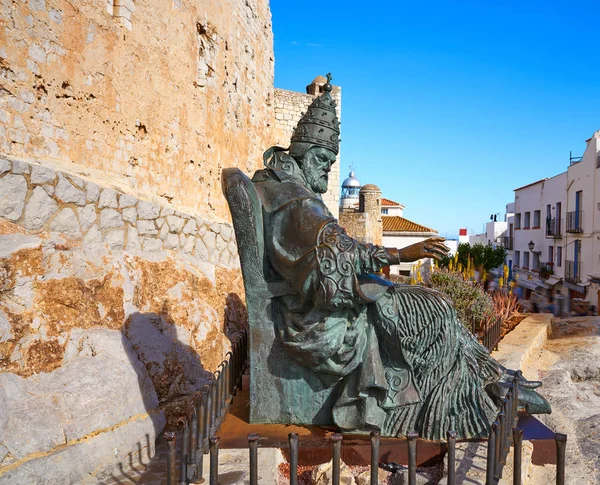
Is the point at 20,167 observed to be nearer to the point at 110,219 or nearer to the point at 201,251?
the point at 110,219

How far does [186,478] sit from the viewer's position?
205 cm

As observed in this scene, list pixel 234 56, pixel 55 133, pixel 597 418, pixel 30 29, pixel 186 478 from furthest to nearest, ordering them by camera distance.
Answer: pixel 234 56 → pixel 55 133 → pixel 30 29 → pixel 597 418 → pixel 186 478

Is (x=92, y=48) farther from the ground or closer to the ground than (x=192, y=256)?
farther from the ground

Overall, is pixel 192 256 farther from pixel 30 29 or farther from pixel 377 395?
pixel 377 395

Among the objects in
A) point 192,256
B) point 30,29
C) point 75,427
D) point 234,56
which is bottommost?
point 75,427

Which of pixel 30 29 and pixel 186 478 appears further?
pixel 30 29

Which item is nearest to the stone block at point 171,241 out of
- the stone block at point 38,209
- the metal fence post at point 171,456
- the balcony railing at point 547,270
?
the stone block at point 38,209

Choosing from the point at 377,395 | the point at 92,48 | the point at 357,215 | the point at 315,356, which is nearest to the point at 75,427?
the point at 315,356

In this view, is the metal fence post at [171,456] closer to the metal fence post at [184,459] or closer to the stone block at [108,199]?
the metal fence post at [184,459]

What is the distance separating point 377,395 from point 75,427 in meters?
1.69

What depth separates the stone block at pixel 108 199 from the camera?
464cm

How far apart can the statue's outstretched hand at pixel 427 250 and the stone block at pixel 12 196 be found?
2829mm

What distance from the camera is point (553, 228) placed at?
22672mm

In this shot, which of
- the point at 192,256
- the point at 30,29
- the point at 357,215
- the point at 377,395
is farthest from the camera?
the point at 357,215
